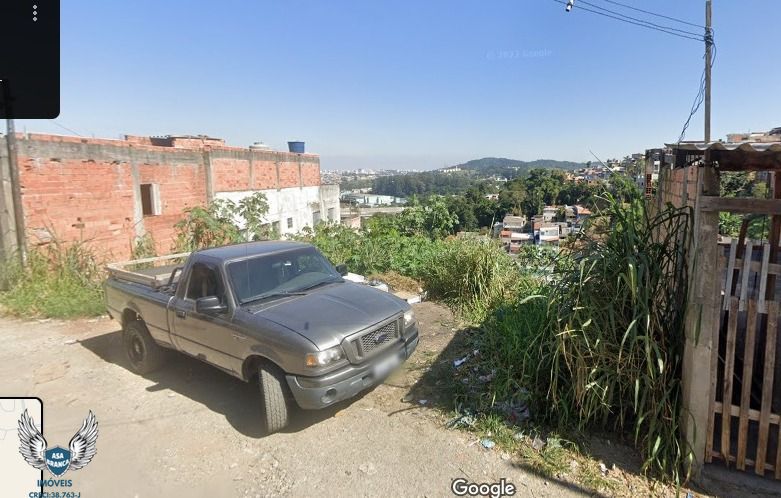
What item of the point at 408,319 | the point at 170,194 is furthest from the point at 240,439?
the point at 170,194

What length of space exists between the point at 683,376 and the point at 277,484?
124 inches

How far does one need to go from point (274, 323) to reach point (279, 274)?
963 mm

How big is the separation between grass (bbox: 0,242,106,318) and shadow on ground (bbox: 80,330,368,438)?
183 cm

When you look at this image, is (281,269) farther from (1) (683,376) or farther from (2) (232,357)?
(1) (683,376)

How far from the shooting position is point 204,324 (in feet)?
14.1

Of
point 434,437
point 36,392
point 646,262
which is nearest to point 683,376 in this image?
point 646,262

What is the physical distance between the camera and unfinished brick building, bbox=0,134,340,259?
7.96 meters

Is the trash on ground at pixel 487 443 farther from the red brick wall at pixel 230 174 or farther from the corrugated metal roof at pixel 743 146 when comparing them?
the red brick wall at pixel 230 174

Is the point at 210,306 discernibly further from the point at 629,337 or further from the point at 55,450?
the point at 629,337

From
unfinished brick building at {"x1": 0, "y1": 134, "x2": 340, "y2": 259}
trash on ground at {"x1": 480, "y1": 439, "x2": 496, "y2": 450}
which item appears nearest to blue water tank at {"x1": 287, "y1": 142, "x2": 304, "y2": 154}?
unfinished brick building at {"x1": 0, "y1": 134, "x2": 340, "y2": 259}

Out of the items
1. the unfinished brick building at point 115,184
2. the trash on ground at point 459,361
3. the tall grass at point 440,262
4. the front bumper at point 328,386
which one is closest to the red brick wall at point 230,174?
the unfinished brick building at point 115,184

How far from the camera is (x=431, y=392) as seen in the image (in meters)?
4.41

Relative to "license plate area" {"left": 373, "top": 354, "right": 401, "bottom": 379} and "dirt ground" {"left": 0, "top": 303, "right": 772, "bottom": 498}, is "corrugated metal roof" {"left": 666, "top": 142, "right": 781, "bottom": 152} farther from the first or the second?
"license plate area" {"left": 373, "top": 354, "right": 401, "bottom": 379}

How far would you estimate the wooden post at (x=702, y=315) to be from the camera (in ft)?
9.75
